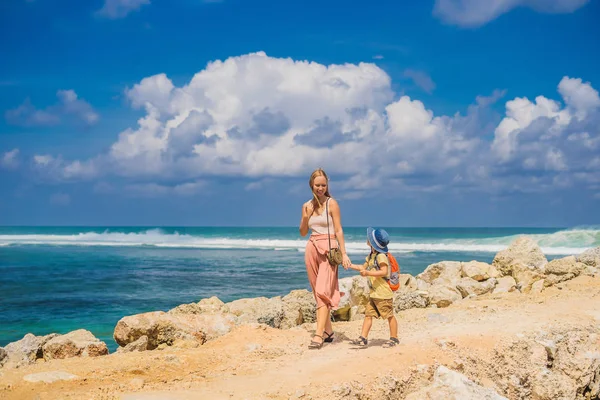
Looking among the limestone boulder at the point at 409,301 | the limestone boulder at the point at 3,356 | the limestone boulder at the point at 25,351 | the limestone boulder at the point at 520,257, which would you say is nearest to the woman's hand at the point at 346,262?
the limestone boulder at the point at 409,301

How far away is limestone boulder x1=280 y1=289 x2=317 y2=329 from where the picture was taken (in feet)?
30.7

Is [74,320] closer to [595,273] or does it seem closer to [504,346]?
[504,346]

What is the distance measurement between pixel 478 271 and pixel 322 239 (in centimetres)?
844

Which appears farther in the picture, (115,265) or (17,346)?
(115,265)

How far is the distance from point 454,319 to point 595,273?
5730 millimetres

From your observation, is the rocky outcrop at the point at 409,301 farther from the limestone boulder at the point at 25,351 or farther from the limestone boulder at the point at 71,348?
the limestone boulder at the point at 25,351

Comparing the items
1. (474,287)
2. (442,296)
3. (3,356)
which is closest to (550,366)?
(442,296)

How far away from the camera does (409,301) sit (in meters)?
10.3

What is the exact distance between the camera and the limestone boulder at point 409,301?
10.2 m

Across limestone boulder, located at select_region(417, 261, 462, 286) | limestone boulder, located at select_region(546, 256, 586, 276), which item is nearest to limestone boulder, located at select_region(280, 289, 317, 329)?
limestone boulder, located at select_region(417, 261, 462, 286)

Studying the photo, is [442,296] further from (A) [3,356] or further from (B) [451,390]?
(A) [3,356]

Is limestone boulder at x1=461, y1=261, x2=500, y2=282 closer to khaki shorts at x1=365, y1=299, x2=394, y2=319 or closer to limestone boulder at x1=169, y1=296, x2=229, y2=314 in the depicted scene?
limestone boulder at x1=169, y1=296, x2=229, y2=314

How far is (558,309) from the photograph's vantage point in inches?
339

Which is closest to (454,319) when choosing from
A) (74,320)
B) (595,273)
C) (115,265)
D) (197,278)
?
(595,273)
